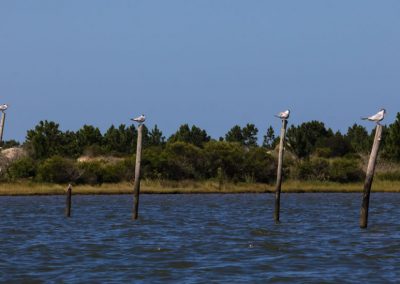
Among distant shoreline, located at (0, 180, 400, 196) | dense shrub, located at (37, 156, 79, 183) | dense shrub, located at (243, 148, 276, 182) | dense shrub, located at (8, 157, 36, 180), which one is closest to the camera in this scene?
distant shoreline, located at (0, 180, 400, 196)

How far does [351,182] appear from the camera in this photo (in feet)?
349

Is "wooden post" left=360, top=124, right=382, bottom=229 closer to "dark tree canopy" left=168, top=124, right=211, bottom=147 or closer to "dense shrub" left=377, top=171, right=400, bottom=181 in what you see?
"dense shrub" left=377, top=171, right=400, bottom=181

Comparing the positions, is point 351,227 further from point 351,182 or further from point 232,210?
point 351,182

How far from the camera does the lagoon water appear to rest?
2619cm

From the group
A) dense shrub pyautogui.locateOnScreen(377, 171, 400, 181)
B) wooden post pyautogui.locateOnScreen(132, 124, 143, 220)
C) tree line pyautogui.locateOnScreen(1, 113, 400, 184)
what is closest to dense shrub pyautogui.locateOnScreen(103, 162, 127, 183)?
tree line pyautogui.locateOnScreen(1, 113, 400, 184)

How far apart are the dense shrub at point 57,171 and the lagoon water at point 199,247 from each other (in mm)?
38523

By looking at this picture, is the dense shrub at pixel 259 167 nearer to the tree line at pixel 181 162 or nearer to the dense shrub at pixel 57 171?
the tree line at pixel 181 162

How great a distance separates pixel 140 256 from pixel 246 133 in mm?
126267

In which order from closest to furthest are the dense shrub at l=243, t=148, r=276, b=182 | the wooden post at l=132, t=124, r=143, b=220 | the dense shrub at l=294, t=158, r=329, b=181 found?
the wooden post at l=132, t=124, r=143, b=220 → the dense shrub at l=243, t=148, r=276, b=182 → the dense shrub at l=294, t=158, r=329, b=181

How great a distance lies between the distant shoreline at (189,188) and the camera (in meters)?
90.7

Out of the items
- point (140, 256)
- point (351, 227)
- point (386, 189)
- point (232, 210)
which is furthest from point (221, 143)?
point (140, 256)

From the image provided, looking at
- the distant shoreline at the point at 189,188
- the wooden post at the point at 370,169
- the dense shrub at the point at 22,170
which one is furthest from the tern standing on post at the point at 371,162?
the dense shrub at the point at 22,170

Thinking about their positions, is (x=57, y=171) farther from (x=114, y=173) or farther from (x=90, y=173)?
(x=114, y=173)

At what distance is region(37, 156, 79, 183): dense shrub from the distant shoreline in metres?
1.43
